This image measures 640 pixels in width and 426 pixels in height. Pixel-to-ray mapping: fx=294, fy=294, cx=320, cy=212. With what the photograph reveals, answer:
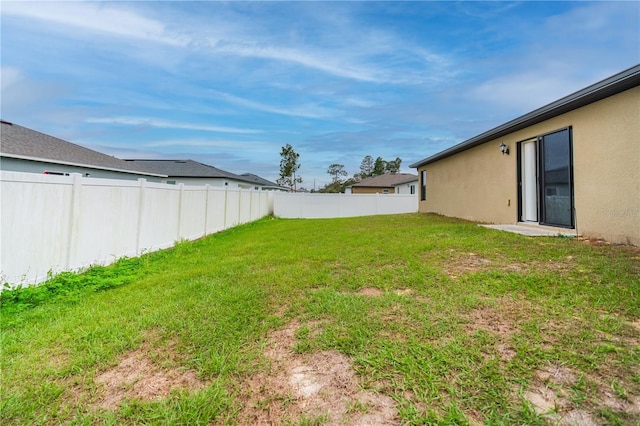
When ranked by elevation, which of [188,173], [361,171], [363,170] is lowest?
[188,173]

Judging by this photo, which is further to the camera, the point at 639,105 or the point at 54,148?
the point at 54,148

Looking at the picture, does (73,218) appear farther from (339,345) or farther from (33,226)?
(339,345)

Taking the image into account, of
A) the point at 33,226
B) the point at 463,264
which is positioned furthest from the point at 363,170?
the point at 33,226

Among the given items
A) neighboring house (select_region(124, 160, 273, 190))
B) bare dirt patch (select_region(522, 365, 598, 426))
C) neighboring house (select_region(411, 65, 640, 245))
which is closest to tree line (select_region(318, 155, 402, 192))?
neighboring house (select_region(124, 160, 273, 190))

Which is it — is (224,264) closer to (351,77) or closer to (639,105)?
(639,105)

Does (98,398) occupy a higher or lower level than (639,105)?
lower

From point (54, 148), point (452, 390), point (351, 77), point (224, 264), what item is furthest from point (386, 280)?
point (54, 148)

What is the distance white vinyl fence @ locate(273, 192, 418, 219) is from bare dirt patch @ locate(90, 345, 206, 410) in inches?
632

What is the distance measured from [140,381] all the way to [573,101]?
25.3ft

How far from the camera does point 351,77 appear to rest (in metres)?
13.6

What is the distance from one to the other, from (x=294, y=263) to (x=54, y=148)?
42.7 feet

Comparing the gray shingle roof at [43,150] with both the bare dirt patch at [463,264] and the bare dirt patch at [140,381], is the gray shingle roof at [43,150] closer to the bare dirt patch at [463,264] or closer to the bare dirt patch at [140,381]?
the bare dirt patch at [140,381]

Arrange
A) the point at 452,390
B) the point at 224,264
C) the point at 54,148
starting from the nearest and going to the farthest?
1. the point at 452,390
2. the point at 224,264
3. the point at 54,148

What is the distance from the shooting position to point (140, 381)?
1.94 m
